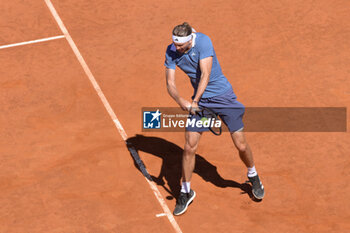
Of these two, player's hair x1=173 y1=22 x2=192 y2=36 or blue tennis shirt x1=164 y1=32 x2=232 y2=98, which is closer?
player's hair x1=173 y1=22 x2=192 y2=36

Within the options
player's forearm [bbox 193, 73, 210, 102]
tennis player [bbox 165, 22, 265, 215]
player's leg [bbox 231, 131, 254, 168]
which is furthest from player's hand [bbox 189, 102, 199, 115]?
player's leg [bbox 231, 131, 254, 168]

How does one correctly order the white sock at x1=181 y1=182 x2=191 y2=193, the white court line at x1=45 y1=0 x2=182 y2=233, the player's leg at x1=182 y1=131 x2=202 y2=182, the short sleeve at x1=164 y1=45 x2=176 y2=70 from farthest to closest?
the white court line at x1=45 y1=0 x2=182 y2=233
the white sock at x1=181 y1=182 x2=191 y2=193
the player's leg at x1=182 y1=131 x2=202 y2=182
the short sleeve at x1=164 y1=45 x2=176 y2=70

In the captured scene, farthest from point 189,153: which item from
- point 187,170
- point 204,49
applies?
point 204,49

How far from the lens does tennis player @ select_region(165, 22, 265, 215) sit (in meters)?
10.7

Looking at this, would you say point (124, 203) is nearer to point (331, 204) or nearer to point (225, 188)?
point (225, 188)

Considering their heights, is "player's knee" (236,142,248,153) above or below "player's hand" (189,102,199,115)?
below

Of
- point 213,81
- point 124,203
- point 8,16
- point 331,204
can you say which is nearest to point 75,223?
point 124,203

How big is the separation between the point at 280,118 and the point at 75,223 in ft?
14.1

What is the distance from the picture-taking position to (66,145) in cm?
1288

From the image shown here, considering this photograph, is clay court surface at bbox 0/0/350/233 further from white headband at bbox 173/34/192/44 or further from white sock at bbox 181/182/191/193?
white headband at bbox 173/34/192/44

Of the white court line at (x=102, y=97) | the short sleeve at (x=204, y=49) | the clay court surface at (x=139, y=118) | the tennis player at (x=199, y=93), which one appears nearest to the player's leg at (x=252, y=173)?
the tennis player at (x=199, y=93)

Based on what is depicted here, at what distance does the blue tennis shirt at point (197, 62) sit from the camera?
10.8 m

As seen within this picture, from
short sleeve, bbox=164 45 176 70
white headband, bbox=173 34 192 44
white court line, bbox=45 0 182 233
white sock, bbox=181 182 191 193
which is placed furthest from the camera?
white court line, bbox=45 0 182 233

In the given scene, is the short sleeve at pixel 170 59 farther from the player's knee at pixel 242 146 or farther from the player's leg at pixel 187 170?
the player's knee at pixel 242 146
